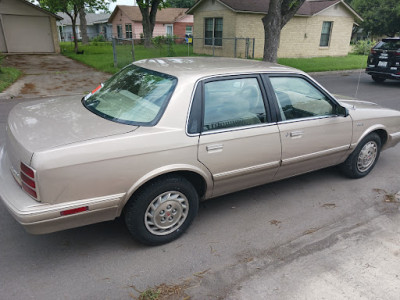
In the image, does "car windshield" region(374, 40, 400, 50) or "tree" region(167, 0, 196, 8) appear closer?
"car windshield" region(374, 40, 400, 50)

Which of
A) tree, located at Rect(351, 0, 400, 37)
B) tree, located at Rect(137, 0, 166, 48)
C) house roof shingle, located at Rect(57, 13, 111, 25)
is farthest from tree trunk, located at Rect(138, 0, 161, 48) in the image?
house roof shingle, located at Rect(57, 13, 111, 25)

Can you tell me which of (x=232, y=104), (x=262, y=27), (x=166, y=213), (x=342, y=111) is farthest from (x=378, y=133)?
Result: (x=262, y=27)

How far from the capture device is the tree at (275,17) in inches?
454

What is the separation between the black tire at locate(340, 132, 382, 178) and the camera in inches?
172

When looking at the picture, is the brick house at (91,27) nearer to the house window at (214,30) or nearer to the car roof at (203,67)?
the house window at (214,30)

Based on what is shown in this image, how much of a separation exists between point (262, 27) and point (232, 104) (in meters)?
18.7

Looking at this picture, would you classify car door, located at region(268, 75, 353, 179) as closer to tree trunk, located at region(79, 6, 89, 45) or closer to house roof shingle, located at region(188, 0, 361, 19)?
house roof shingle, located at region(188, 0, 361, 19)

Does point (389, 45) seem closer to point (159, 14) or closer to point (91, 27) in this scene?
point (159, 14)

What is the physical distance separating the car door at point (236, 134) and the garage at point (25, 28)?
2205 centimetres

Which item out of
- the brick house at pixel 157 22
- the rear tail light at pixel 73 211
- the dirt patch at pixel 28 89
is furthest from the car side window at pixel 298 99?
the brick house at pixel 157 22

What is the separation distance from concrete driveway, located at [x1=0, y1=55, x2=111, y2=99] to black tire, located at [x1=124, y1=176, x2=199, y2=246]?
8203 mm

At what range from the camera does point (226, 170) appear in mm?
3186

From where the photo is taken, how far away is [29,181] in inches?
94.4

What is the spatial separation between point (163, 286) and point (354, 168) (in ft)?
10.5
